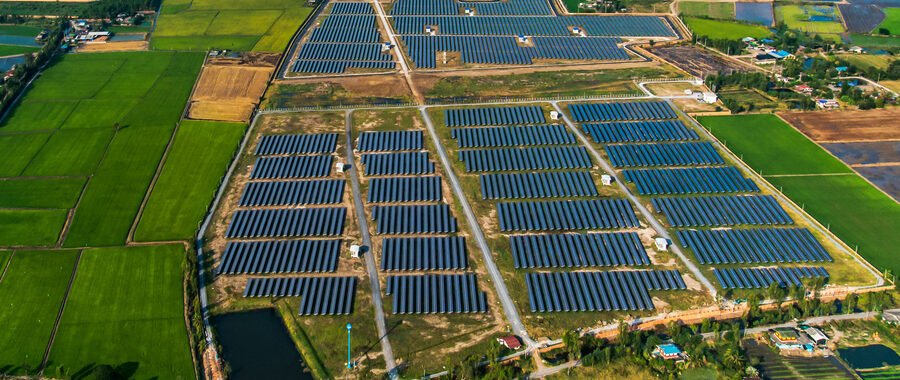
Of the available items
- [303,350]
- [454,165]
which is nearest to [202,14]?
[454,165]

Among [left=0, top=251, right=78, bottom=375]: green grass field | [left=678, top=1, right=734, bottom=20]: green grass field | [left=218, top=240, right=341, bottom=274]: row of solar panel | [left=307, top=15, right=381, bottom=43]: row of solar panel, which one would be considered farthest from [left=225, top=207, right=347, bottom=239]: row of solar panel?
[left=678, top=1, right=734, bottom=20]: green grass field

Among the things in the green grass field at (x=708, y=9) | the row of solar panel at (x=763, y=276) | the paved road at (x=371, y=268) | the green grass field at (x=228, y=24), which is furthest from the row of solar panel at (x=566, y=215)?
the green grass field at (x=708, y=9)

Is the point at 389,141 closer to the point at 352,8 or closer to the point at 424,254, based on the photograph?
the point at 424,254

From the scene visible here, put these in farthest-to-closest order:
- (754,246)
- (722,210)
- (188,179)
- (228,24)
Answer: (228,24) → (188,179) → (722,210) → (754,246)

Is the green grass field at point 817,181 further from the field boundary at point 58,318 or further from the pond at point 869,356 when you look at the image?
the field boundary at point 58,318

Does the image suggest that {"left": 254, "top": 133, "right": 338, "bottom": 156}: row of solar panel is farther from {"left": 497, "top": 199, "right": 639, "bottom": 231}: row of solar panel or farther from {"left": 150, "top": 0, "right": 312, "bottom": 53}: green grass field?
{"left": 150, "top": 0, "right": 312, "bottom": 53}: green grass field

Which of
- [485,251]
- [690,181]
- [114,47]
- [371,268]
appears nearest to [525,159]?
[690,181]
